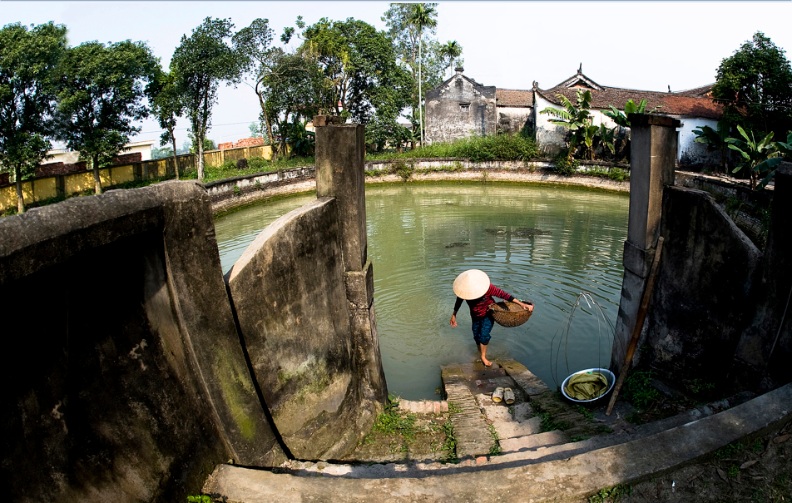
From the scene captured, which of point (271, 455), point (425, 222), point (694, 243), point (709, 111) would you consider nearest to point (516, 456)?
point (271, 455)

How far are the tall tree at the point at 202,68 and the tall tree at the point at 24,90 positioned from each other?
4.87 meters

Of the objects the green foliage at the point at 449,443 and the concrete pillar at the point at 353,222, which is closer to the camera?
the green foliage at the point at 449,443

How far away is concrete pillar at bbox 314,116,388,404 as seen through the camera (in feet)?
14.5

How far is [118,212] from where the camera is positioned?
2.58m

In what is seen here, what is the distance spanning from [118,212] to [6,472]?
1174 mm

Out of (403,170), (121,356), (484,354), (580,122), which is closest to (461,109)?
(403,170)

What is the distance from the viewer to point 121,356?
2713 mm

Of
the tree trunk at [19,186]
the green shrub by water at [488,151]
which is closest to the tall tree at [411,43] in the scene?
the green shrub by water at [488,151]

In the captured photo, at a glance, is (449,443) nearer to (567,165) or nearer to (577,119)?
(567,165)

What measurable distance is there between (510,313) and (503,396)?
97 cm

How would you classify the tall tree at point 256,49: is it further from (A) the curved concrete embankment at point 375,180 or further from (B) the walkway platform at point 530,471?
(B) the walkway platform at point 530,471

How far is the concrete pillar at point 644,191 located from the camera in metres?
4.70

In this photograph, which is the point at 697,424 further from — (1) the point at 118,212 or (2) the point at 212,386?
(1) the point at 118,212

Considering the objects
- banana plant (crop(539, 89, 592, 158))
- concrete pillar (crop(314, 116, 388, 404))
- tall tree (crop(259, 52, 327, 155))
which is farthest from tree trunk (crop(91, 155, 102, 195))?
concrete pillar (crop(314, 116, 388, 404))
